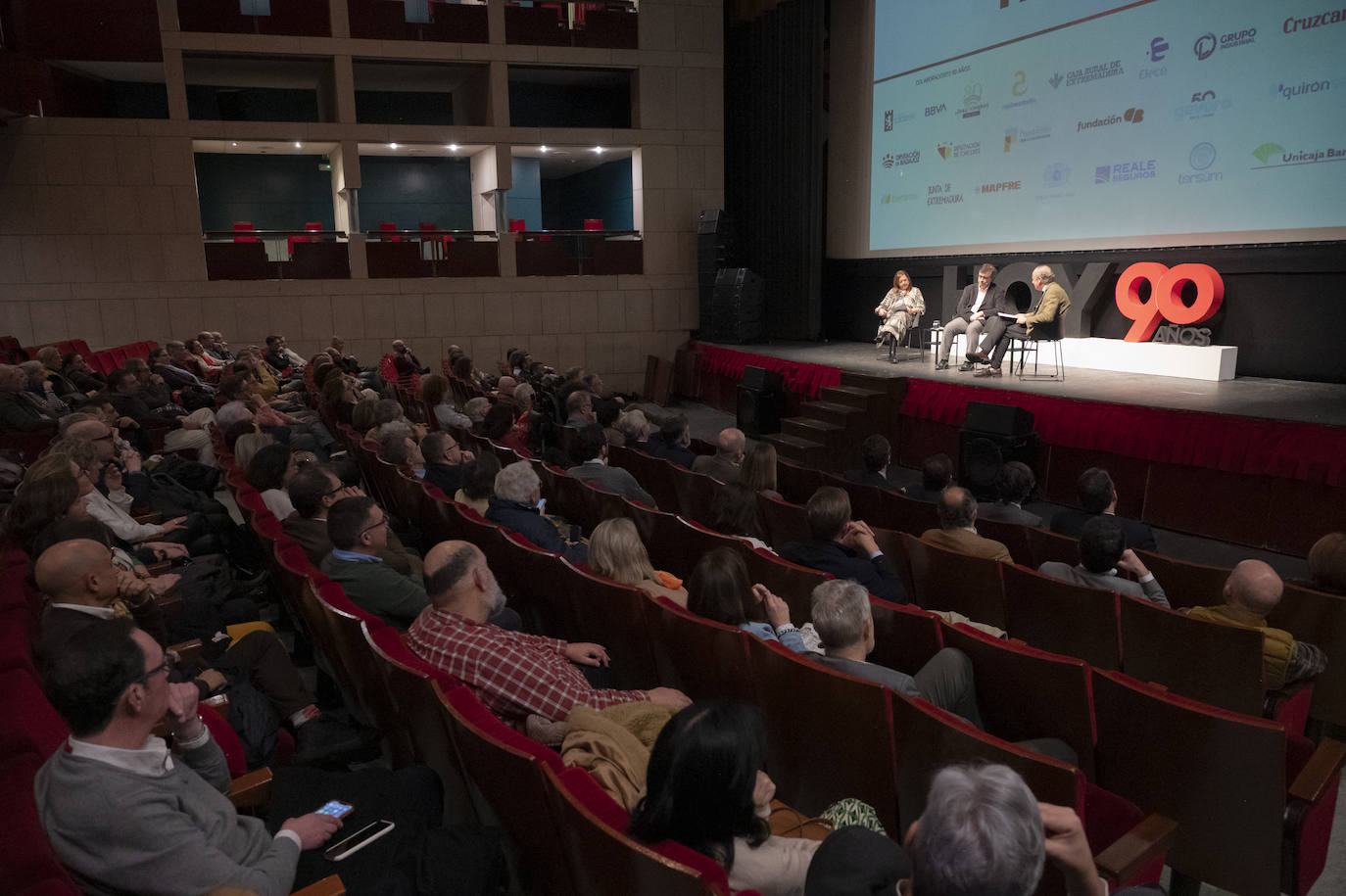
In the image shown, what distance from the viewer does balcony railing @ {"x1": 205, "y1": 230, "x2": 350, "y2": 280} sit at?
444 inches

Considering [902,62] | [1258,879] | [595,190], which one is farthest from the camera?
[595,190]

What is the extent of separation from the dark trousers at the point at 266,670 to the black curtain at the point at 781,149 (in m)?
9.73

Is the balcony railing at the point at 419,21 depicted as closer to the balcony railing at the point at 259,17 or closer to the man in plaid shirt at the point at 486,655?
the balcony railing at the point at 259,17

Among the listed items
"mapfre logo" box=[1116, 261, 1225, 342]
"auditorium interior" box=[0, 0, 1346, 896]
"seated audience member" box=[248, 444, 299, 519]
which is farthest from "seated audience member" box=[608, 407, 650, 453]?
"mapfre logo" box=[1116, 261, 1225, 342]

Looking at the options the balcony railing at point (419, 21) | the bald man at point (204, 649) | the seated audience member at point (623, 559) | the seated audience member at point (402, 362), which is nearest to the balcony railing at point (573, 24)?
the balcony railing at point (419, 21)

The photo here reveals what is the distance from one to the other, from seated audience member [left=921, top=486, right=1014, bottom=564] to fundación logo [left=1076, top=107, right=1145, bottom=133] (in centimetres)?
546

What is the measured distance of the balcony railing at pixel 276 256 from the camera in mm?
11273

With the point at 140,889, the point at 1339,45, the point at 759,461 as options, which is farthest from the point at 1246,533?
the point at 140,889

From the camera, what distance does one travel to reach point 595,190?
15586 mm

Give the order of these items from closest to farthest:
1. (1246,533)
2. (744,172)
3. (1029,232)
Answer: (1246,533) → (1029,232) → (744,172)

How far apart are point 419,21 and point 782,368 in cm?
674

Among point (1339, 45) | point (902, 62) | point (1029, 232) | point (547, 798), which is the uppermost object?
point (902, 62)

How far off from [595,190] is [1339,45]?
11.3 metres

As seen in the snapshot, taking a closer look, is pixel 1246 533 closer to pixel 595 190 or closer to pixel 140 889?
pixel 140 889
